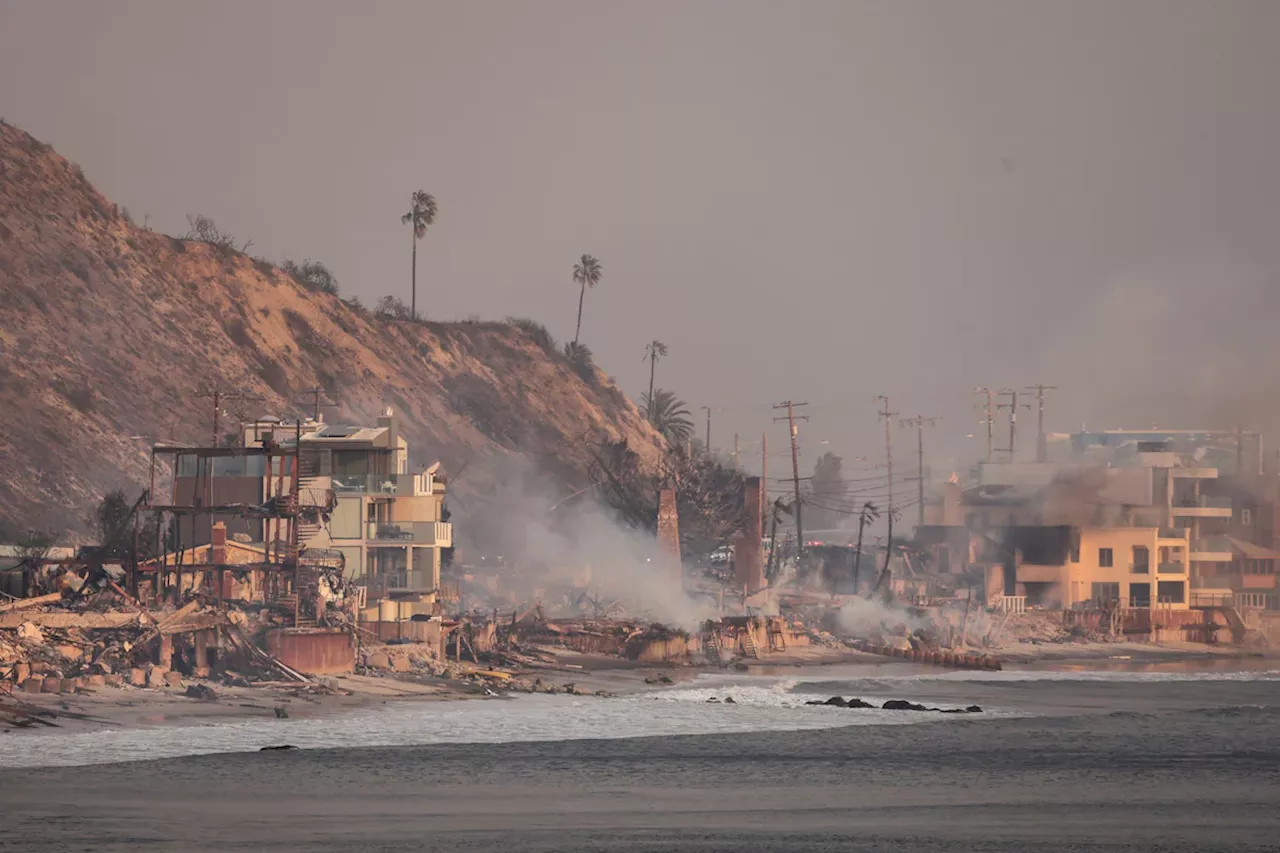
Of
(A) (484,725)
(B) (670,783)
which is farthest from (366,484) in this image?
(B) (670,783)

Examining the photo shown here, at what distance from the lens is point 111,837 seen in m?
42.1

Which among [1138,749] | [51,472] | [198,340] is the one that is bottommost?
[1138,749]

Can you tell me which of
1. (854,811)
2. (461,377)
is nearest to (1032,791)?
(854,811)

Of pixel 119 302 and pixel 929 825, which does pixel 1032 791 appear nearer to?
pixel 929 825

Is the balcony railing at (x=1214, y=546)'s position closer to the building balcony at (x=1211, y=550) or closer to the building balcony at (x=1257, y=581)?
the building balcony at (x=1211, y=550)

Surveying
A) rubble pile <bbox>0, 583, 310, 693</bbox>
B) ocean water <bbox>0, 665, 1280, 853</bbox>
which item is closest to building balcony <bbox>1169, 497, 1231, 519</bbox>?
ocean water <bbox>0, 665, 1280, 853</bbox>

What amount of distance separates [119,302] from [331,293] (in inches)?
1603

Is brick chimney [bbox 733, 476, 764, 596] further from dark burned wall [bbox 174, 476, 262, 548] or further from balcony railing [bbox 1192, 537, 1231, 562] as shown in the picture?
dark burned wall [bbox 174, 476, 262, 548]

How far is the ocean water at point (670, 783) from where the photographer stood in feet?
146

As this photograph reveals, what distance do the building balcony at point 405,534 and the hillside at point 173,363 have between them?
879 inches

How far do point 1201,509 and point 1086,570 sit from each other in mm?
23140

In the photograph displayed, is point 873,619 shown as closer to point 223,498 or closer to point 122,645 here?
point 223,498

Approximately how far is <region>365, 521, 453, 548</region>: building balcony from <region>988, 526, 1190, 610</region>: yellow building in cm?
5381

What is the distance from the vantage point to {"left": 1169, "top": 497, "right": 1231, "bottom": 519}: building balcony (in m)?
159
